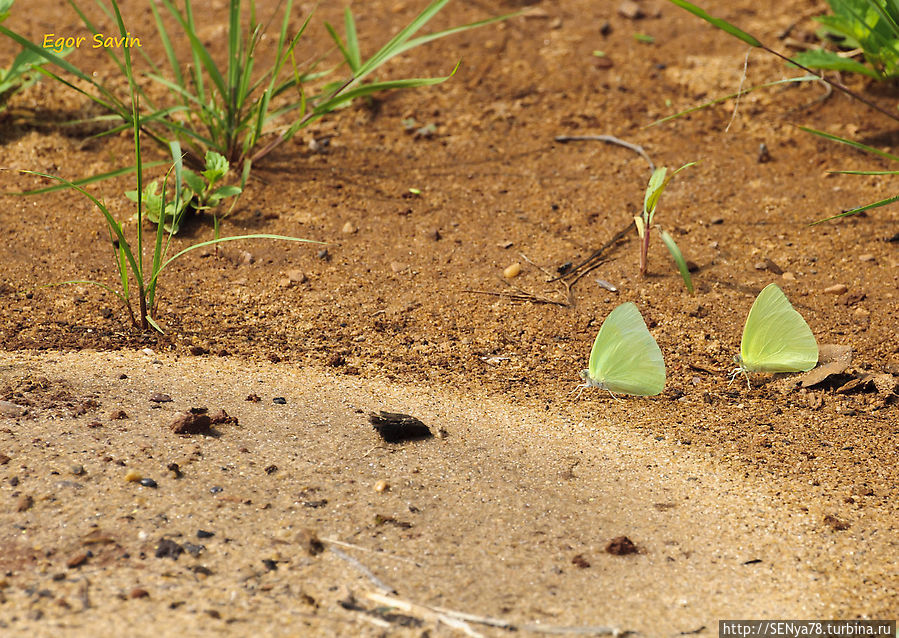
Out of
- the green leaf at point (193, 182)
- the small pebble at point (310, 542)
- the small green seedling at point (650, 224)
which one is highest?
the green leaf at point (193, 182)

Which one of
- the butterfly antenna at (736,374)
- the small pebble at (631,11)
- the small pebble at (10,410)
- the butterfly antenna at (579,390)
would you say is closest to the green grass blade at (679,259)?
the butterfly antenna at (736,374)

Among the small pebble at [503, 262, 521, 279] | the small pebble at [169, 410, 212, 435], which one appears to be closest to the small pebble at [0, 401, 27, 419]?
the small pebble at [169, 410, 212, 435]

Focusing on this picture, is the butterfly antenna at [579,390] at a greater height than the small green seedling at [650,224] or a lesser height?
lesser

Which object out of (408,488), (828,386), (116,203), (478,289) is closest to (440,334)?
(478,289)

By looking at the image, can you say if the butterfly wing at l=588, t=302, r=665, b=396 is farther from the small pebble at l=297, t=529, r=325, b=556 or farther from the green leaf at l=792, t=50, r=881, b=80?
the green leaf at l=792, t=50, r=881, b=80

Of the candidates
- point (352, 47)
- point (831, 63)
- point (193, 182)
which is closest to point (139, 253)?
point (193, 182)

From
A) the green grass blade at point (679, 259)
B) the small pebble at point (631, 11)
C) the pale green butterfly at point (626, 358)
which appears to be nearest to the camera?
the pale green butterfly at point (626, 358)

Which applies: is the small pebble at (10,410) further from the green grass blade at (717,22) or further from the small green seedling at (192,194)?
the green grass blade at (717,22)
